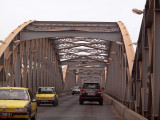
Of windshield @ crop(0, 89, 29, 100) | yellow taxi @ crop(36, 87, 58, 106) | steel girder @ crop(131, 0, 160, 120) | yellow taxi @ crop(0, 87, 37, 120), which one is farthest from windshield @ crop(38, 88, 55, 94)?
windshield @ crop(0, 89, 29, 100)

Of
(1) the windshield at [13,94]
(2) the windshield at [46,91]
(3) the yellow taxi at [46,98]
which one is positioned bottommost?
(3) the yellow taxi at [46,98]

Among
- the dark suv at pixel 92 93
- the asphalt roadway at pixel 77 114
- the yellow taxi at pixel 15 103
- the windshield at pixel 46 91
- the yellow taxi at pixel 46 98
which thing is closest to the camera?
the yellow taxi at pixel 15 103

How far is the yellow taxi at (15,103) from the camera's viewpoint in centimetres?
1296

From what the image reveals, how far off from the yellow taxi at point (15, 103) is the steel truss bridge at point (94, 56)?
153 inches

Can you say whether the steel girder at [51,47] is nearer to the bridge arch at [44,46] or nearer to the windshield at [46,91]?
the bridge arch at [44,46]

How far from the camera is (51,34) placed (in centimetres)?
3775

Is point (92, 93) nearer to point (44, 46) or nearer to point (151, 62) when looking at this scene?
point (151, 62)

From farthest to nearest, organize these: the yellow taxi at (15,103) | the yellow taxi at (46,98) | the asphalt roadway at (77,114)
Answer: the yellow taxi at (46,98) < the asphalt roadway at (77,114) < the yellow taxi at (15,103)

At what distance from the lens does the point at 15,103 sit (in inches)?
525

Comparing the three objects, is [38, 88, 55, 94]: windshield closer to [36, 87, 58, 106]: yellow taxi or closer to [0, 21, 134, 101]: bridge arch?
[36, 87, 58, 106]: yellow taxi

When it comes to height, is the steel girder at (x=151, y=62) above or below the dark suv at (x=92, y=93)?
above

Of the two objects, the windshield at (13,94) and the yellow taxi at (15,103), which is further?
the windshield at (13,94)

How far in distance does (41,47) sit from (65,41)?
360 cm

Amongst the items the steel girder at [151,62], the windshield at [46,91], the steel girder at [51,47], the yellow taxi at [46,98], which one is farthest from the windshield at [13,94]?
the windshield at [46,91]
